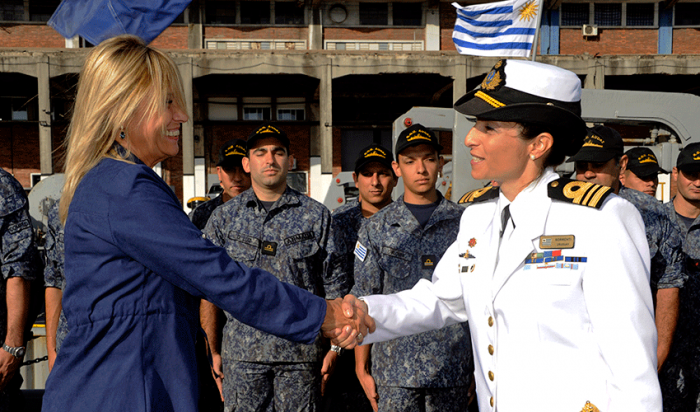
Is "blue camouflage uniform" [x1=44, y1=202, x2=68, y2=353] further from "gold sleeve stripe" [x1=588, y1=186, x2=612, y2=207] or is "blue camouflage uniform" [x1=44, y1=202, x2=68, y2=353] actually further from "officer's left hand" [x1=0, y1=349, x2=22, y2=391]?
"gold sleeve stripe" [x1=588, y1=186, x2=612, y2=207]

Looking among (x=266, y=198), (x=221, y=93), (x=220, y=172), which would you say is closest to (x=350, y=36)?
(x=221, y=93)

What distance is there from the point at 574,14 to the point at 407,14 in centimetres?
691

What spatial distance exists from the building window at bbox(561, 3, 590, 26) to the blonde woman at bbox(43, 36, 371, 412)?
2416 cm

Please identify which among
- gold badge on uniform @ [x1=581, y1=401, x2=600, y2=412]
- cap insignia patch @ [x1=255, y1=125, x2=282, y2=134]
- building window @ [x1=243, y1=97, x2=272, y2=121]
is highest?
building window @ [x1=243, y1=97, x2=272, y2=121]

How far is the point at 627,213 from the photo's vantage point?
172 cm

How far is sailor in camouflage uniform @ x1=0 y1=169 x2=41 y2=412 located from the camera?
3.12m

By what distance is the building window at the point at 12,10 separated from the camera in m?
21.5

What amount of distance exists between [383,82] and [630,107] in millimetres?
17557

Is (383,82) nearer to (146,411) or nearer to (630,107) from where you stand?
(630,107)

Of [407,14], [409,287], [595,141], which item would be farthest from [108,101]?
[407,14]

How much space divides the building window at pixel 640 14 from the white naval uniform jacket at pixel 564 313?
24997mm

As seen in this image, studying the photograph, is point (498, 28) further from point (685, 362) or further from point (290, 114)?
point (290, 114)

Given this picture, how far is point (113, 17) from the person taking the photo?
4.05 metres

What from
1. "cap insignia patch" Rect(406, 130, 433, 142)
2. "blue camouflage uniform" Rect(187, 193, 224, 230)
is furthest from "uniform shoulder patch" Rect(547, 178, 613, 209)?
"blue camouflage uniform" Rect(187, 193, 224, 230)
